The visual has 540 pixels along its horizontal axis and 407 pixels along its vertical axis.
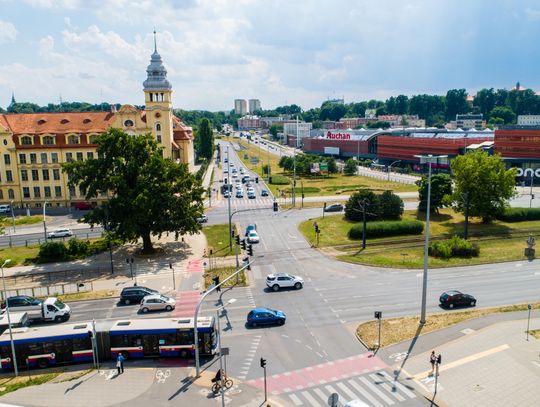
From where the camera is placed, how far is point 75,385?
100ft

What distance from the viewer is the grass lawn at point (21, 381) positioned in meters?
30.3

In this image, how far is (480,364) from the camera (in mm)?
31016

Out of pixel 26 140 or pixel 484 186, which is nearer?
pixel 484 186

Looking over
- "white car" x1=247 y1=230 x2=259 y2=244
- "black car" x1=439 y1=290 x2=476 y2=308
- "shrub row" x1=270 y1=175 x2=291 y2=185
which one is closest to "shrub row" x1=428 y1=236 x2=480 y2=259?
"black car" x1=439 y1=290 x2=476 y2=308

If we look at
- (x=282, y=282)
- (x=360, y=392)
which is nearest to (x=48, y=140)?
(x=282, y=282)

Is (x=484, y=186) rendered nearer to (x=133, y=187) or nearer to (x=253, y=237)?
(x=253, y=237)

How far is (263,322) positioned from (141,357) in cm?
989

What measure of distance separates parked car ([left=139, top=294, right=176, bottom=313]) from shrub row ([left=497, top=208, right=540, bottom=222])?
182 feet

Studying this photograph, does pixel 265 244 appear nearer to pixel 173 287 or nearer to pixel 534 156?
pixel 173 287

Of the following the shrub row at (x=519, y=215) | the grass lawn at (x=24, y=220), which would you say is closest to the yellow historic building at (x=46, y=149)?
the grass lawn at (x=24, y=220)

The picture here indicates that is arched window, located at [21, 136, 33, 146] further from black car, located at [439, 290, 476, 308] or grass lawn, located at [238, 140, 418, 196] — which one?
black car, located at [439, 290, 476, 308]

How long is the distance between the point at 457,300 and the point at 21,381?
3488 centimetres

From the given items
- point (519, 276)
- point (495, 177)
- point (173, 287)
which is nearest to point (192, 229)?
point (173, 287)

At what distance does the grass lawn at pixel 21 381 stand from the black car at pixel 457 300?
31.7 m
